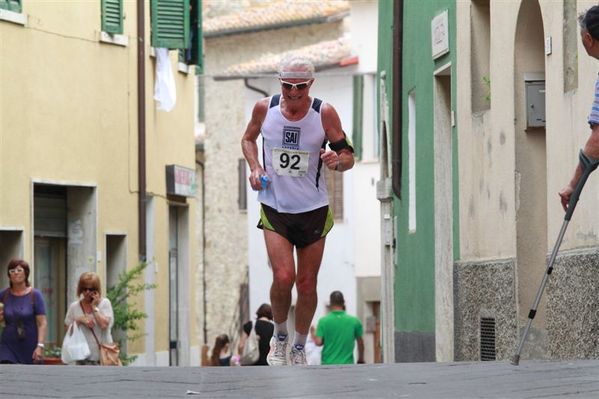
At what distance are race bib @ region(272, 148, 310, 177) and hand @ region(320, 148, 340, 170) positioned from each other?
14 cm

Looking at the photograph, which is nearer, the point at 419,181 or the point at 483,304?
the point at 483,304

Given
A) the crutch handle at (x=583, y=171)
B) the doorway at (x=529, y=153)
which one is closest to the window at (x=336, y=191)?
the doorway at (x=529, y=153)

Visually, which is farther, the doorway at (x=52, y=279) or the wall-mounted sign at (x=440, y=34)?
the doorway at (x=52, y=279)

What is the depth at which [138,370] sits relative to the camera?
1120 cm

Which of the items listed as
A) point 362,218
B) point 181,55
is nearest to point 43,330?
point 181,55

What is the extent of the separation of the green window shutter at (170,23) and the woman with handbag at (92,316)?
43.7 feet

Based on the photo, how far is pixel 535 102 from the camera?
53.6 ft

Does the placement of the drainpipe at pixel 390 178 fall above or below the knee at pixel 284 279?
above

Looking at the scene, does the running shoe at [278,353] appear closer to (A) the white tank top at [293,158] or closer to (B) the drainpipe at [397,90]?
(A) the white tank top at [293,158]

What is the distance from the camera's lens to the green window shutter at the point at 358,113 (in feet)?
155

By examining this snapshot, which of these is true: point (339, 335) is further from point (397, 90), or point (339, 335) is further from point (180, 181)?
point (180, 181)

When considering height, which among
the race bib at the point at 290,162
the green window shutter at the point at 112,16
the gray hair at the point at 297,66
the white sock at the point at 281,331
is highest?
the green window shutter at the point at 112,16

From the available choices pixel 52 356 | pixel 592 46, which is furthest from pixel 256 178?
pixel 52 356

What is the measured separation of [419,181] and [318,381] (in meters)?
11.9
